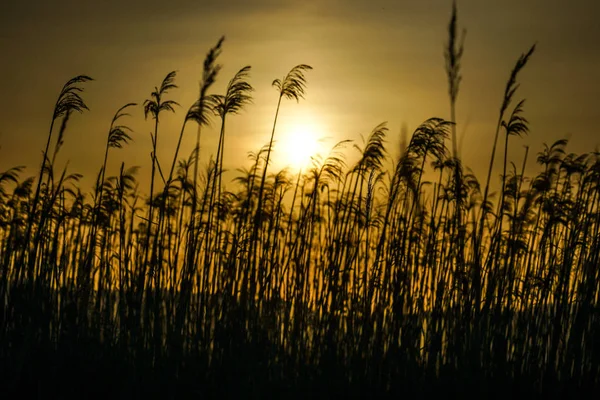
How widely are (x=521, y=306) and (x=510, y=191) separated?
3.60ft

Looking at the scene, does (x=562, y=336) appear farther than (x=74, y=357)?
Yes

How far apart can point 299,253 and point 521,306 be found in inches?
78.8

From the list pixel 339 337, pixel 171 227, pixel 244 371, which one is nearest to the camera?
pixel 244 371

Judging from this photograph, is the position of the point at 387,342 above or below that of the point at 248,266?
below

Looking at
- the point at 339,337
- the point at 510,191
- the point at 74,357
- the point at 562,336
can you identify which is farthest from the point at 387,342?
the point at 74,357

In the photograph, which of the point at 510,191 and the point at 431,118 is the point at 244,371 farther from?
the point at 510,191

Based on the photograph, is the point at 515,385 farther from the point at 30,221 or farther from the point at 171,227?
the point at 30,221

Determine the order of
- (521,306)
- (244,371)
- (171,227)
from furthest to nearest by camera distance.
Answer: (171,227), (521,306), (244,371)

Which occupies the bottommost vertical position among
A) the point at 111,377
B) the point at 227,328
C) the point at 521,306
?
the point at 111,377

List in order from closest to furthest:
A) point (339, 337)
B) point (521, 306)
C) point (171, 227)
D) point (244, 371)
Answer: point (244, 371)
point (339, 337)
point (521, 306)
point (171, 227)

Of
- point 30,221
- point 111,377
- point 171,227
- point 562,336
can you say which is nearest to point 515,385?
point 562,336

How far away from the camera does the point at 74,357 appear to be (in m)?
5.91

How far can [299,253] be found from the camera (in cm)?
689

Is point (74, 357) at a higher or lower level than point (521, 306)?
lower
